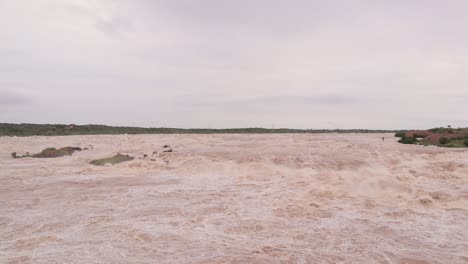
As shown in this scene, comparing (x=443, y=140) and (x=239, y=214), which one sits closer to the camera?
(x=239, y=214)

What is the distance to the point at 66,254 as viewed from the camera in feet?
19.7

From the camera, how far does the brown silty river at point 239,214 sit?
6.12 m

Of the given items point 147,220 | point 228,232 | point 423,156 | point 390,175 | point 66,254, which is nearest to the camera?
point 66,254

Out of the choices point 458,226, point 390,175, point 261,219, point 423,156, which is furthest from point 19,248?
point 423,156

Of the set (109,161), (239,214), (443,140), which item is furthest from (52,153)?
(443,140)

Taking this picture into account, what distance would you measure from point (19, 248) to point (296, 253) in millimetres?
4459

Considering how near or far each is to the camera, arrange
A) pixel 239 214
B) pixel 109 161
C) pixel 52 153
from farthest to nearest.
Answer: pixel 52 153, pixel 109 161, pixel 239 214

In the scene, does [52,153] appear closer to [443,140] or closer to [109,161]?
[109,161]

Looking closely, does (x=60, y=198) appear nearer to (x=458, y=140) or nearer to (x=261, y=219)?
(x=261, y=219)

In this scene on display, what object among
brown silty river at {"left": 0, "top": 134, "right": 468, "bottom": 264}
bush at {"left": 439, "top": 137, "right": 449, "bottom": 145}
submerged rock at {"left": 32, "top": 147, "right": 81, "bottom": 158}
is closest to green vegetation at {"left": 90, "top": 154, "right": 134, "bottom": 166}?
brown silty river at {"left": 0, "top": 134, "right": 468, "bottom": 264}

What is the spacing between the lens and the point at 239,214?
8.38 meters

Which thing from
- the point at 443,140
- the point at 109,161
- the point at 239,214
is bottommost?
the point at 239,214

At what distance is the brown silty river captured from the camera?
612 centimetres

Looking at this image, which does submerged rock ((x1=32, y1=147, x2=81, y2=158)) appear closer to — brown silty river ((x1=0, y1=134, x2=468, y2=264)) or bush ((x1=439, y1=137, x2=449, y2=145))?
brown silty river ((x1=0, y1=134, x2=468, y2=264))
